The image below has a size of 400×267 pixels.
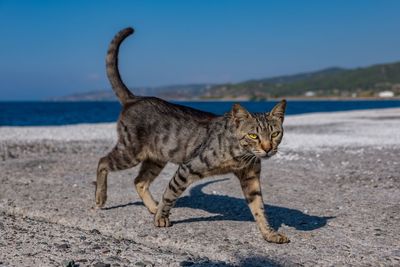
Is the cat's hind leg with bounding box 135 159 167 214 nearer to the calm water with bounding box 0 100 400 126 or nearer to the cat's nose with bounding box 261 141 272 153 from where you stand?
the cat's nose with bounding box 261 141 272 153

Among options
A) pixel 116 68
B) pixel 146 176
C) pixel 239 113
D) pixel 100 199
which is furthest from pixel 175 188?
pixel 116 68

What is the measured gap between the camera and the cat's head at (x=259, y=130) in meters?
5.79

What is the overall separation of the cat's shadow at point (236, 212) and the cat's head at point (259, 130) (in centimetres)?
142

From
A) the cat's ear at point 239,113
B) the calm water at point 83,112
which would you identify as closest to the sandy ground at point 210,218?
the cat's ear at point 239,113

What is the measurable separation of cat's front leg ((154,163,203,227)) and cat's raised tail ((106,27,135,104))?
1.85m

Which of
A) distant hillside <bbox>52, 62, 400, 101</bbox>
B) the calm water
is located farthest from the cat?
distant hillside <bbox>52, 62, 400, 101</bbox>

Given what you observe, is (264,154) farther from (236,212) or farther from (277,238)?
(236,212)

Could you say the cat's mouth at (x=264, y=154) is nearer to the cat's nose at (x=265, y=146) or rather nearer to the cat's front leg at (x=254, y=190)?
the cat's nose at (x=265, y=146)

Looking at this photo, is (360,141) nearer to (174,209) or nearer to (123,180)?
(123,180)

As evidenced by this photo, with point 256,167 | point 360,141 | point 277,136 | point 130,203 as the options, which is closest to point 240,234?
point 256,167

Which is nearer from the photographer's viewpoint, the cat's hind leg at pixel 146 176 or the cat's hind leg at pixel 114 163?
the cat's hind leg at pixel 114 163

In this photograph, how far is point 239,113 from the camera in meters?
6.07

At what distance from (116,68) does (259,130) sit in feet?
9.88

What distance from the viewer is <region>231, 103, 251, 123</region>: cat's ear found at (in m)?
6.03
